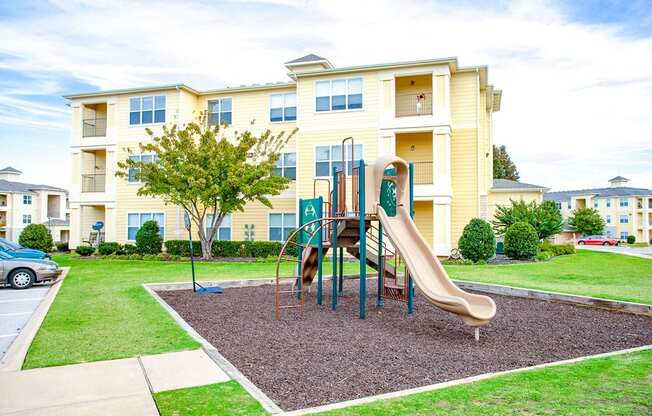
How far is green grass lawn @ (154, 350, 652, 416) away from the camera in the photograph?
482cm

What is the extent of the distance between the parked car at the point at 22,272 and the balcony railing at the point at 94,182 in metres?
15.4

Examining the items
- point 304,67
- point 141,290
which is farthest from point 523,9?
point 304,67

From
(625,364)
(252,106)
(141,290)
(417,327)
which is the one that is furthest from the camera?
(252,106)

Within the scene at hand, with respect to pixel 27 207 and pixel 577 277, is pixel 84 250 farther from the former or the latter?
pixel 27 207

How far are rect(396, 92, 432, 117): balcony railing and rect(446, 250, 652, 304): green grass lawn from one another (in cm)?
856

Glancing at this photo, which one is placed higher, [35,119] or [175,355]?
[35,119]

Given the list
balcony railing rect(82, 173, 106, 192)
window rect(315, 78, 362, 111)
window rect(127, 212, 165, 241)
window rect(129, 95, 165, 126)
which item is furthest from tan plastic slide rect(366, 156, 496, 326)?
balcony railing rect(82, 173, 106, 192)

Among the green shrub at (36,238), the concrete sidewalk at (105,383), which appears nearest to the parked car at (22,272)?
the concrete sidewalk at (105,383)

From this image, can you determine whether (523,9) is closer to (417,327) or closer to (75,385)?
(417,327)

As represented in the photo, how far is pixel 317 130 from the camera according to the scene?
2533cm

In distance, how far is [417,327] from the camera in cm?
968

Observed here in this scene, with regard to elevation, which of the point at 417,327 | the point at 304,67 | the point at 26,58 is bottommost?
the point at 417,327

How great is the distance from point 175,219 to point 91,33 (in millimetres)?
15753

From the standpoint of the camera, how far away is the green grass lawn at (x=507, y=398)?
4.82 m
